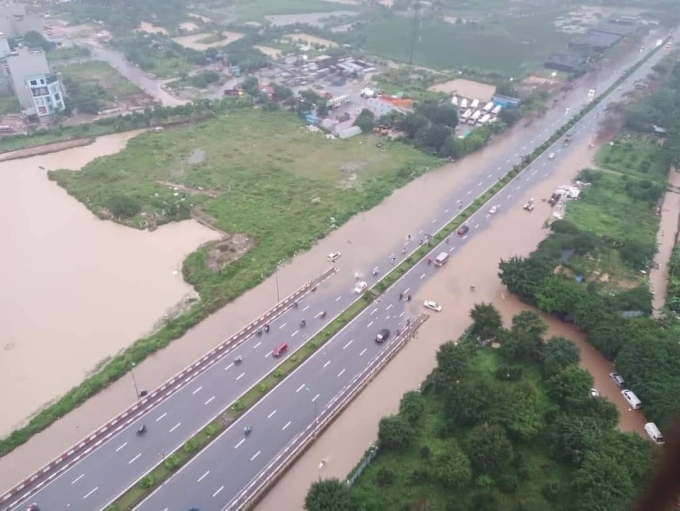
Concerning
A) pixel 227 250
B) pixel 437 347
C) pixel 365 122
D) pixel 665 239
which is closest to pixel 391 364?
pixel 437 347

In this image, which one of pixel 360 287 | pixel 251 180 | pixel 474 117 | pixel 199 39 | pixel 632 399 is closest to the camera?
pixel 632 399

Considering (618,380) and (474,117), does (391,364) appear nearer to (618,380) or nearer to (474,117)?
(618,380)

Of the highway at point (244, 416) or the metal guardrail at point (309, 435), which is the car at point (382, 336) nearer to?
the highway at point (244, 416)

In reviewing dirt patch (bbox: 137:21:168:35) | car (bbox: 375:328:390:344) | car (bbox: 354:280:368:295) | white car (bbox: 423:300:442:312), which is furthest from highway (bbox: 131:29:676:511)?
dirt patch (bbox: 137:21:168:35)

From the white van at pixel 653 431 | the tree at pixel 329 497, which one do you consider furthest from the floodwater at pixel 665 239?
the tree at pixel 329 497

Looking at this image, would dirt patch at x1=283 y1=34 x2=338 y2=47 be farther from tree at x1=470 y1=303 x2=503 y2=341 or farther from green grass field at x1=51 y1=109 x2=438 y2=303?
tree at x1=470 y1=303 x2=503 y2=341

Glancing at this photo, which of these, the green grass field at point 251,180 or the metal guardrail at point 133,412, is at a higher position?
the green grass field at point 251,180
